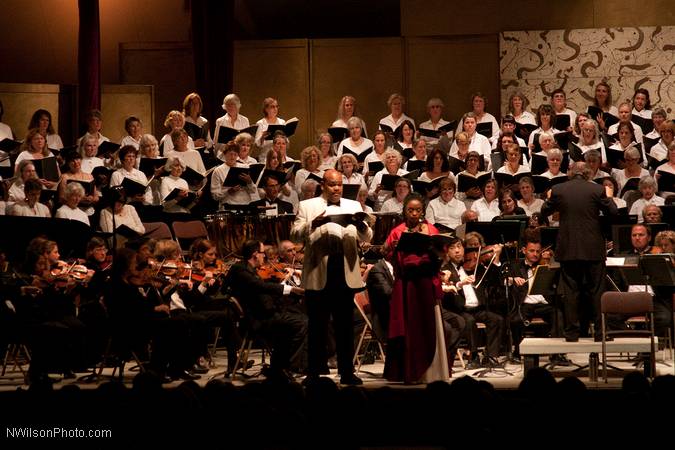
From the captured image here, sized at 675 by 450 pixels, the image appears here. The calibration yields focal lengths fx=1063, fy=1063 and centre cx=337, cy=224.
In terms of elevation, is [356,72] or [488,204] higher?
[356,72]

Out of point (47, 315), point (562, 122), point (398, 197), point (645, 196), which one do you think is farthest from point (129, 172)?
point (645, 196)

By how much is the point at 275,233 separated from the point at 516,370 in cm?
283

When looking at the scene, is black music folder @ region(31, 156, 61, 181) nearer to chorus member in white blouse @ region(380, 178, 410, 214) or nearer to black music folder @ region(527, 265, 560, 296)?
chorus member in white blouse @ region(380, 178, 410, 214)

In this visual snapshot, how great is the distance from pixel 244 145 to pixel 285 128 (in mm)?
574

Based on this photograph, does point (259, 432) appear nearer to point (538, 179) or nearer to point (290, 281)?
point (290, 281)

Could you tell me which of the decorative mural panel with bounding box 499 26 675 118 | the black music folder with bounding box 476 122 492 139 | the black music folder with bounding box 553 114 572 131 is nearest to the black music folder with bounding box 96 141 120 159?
the black music folder with bounding box 476 122 492 139

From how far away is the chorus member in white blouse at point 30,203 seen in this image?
32.1 feet

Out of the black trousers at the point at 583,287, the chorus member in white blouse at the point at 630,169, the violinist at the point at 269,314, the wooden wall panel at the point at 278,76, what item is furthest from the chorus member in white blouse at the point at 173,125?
the black trousers at the point at 583,287

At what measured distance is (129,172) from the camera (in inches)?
422

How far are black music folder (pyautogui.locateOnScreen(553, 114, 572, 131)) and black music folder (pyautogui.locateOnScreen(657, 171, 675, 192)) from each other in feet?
4.13

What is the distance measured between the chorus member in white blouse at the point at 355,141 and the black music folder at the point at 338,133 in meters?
0.07

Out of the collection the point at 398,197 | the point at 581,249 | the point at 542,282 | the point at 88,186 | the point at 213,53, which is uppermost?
the point at 213,53

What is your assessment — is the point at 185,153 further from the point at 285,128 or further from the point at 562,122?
the point at 562,122

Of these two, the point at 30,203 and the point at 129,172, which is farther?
the point at 129,172
